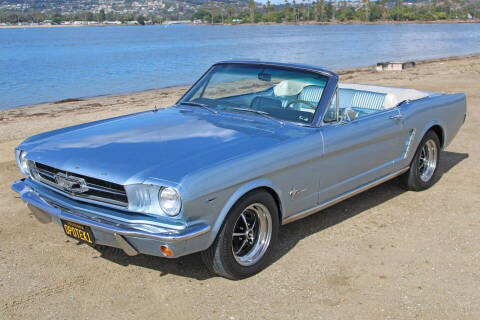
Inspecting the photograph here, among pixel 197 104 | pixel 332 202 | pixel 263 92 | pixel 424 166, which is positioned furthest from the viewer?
pixel 424 166

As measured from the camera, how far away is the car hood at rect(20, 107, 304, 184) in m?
3.89

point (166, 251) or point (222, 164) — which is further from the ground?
point (222, 164)

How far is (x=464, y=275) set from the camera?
445 centimetres

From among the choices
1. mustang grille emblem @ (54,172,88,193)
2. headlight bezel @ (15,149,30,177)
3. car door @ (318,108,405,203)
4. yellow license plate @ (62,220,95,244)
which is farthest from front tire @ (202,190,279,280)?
headlight bezel @ (15,149,30,177)

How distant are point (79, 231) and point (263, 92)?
2.25 m

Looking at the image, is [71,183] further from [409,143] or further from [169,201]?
[409,143]

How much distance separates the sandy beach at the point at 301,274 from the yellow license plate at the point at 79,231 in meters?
0.42

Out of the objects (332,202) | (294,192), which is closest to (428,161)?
(332,202)

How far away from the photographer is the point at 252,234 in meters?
4.41

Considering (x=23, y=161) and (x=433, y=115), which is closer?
(x=23, y=161)

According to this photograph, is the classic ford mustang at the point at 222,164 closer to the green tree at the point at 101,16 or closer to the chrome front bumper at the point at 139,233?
the chrome front bumper at the point at 139,233

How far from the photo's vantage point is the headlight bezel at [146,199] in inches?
148

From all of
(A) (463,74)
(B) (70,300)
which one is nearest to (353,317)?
(B) (70,300)

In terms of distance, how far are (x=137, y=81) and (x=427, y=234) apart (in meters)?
23.0
